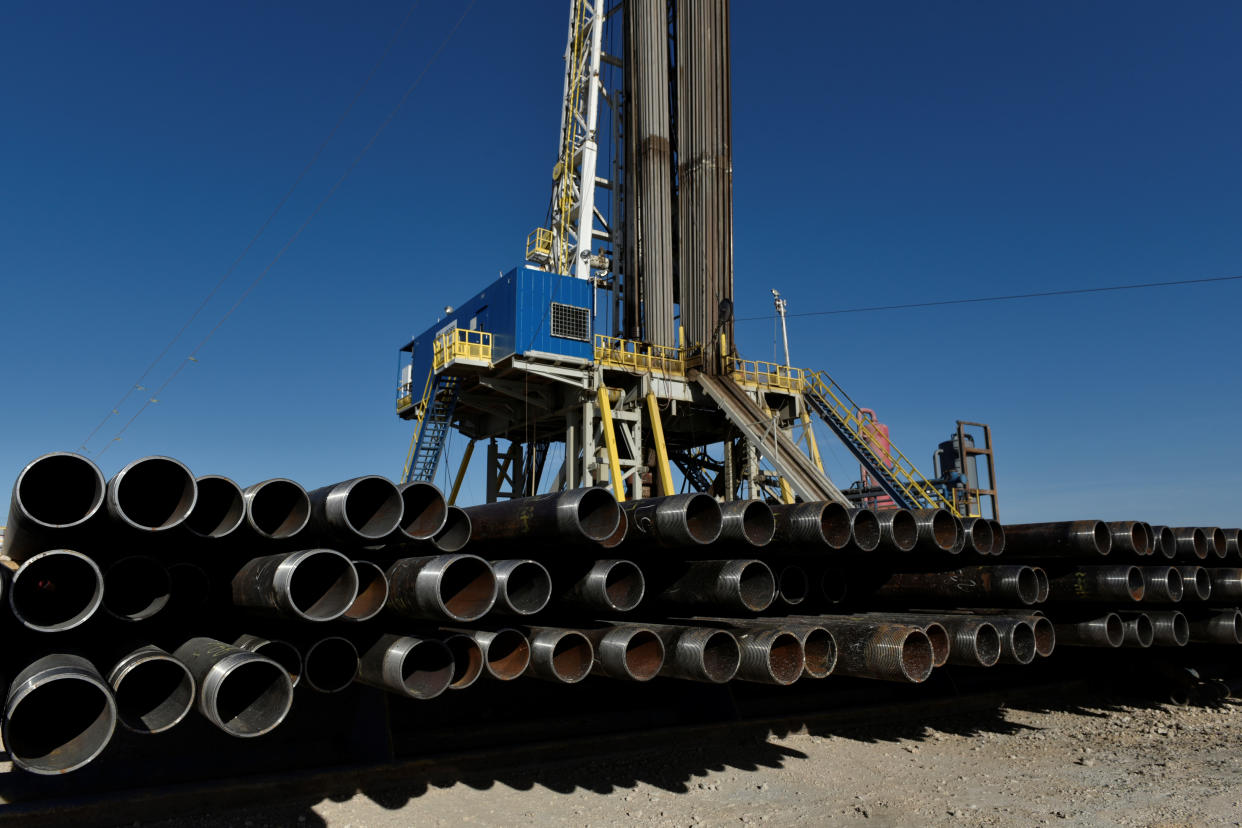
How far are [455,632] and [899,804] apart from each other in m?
3.97

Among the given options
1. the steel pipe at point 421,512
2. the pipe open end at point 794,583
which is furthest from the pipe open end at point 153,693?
the pipe open end at point 794,583

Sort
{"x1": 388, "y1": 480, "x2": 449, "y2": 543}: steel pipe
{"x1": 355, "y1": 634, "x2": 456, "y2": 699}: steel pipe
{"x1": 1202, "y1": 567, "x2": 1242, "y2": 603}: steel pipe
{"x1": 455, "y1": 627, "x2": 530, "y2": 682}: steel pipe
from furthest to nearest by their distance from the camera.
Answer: {"x1": 1202, "y1": 567, "x2": 1242, "y2": 603}: steel pipe < {"x1": 455, "y1": 627, "x2": 530, "y2": 682}: steel pipe < {"x1": 388, "y1": 480, "x2": 449, "y2": 543}: steel pipe < {"x1": 355, "y1": 634, "x2": 456, "y2": 699}: steel pipe

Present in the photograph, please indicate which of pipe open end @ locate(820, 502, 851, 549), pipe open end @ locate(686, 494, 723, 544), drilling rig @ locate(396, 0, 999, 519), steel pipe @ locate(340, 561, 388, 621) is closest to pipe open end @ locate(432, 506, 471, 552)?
steel pipe @ locate(340, 561, 388, 621)

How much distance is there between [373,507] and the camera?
16.4 ft

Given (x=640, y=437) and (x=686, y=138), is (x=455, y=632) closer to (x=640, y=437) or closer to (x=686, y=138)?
(x=640, y=437)

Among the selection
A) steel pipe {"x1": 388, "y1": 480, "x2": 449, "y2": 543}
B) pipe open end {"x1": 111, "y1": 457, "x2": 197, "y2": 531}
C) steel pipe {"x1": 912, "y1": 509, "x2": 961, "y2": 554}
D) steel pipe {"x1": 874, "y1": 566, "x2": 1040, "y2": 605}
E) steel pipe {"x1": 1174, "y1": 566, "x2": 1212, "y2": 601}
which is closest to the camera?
pipe open end {"x1": 111, "y1": 457, "x2": 197, "y2": 531}

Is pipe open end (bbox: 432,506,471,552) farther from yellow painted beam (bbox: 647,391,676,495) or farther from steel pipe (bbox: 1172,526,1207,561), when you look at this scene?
yellow painted beam (bbox: 647,391,676,495)

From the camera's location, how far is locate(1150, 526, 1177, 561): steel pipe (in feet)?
27.7

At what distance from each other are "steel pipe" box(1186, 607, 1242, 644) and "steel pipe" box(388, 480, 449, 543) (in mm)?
8930

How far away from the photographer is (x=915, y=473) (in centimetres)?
2253

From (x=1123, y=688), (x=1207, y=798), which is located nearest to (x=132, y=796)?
(x=1207, y=798)

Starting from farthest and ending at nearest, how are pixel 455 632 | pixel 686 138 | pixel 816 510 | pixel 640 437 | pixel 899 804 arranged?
pixel 686 138 → pixel 640 437 → pixel 899 804 → pixel 816 510 → pixel 455 632

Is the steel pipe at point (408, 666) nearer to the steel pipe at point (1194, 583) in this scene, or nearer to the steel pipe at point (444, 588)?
the steel pipe at point (444, 588)

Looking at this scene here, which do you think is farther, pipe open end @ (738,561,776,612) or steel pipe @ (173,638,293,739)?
pipe open end @ (738,561,776,612)
